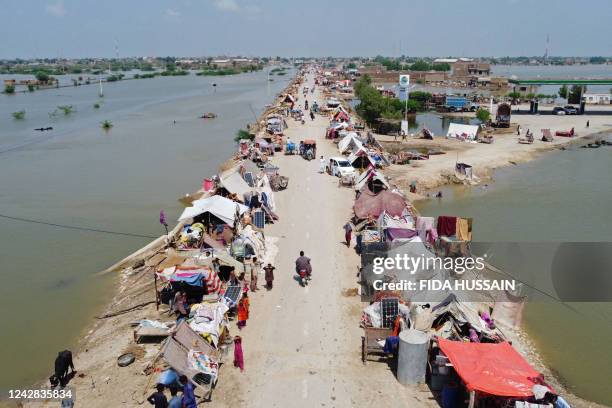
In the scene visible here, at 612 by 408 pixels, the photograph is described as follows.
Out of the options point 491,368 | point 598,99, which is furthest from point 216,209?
point 598,99

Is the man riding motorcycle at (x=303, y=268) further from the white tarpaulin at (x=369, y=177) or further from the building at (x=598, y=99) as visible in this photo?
the building at (x=598, y=99)

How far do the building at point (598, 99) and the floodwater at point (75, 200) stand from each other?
43254 millimetres

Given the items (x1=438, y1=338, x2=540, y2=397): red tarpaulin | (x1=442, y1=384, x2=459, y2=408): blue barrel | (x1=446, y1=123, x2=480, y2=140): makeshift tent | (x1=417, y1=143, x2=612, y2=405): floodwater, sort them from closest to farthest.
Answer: (x1=438, y1=338, x2=540, y2=397): red tarpaulin → (x1=442, y1=384, x2=459, y2=408): blue barrel → (x1=417, y1=143, x2=612, y2=405): floodwater → (x1=446, y1=123, x2=480, y2=140): makeshift tent

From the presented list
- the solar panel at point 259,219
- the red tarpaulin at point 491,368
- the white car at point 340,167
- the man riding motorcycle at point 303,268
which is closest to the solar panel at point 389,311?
the red tarpaulin at point 491,368

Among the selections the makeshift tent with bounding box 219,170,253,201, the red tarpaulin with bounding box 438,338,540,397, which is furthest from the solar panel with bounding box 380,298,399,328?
the makeshift tent with bounding box 219,170,253,201

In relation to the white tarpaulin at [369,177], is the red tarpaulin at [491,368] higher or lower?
lower

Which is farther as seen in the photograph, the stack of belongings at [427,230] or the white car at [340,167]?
the white car at [340,167]

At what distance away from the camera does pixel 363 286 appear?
13594 mm

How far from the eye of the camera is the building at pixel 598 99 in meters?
62.6

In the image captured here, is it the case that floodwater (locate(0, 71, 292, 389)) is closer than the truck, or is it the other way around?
floodwater (locate(0, 71, 292, 389))

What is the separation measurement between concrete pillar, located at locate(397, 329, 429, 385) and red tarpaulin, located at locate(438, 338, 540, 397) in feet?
1.28

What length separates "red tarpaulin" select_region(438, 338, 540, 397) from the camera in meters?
8.38

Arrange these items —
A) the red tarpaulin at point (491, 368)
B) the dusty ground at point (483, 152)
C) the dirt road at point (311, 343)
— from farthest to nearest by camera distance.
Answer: the dusty ground at point (483, 152), the dirt road at point (311, 343), the red tarpaulin at point (491, 368)

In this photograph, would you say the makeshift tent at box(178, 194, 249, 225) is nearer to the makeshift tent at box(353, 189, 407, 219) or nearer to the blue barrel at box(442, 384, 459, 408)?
the makeshift tent at box(353, 189, 407, 219)
